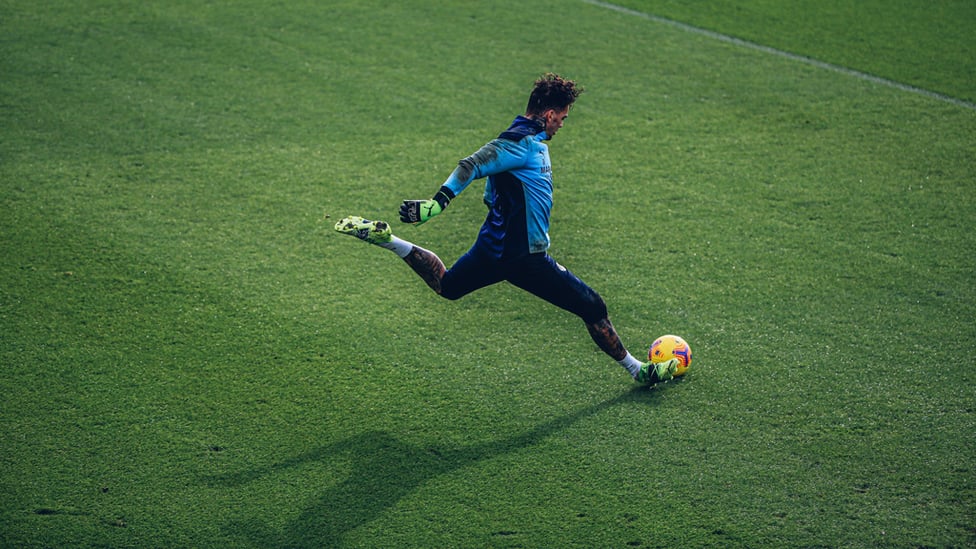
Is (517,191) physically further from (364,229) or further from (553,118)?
(364,229)

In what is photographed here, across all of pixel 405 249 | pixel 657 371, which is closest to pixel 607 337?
pixel 657 371

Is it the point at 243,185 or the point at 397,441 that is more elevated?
the point at 243,185

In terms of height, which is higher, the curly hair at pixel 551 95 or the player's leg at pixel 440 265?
the curly hair at pixel 551 95

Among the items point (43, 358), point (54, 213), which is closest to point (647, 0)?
point (54, 213)

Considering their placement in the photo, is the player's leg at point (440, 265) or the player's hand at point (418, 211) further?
the player's leg at point (440, 265)

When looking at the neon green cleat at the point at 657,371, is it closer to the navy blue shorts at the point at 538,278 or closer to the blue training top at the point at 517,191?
the navy blue shorts at the point at 538,278

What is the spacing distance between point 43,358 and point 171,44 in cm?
640

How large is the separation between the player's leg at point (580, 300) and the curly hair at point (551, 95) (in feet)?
3.33

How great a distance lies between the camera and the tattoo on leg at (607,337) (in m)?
6.66

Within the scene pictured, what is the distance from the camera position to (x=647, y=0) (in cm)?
1434

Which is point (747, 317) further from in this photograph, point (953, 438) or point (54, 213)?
point (54, 213)

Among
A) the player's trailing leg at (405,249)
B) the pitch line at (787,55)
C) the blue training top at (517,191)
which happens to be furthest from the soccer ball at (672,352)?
the pitch line at (787,55)

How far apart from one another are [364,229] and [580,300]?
159 cm

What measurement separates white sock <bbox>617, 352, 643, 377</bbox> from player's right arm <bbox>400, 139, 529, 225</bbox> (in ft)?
5.47
